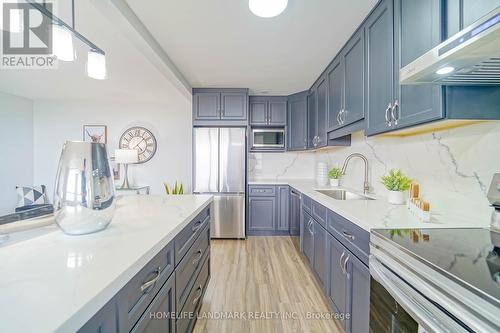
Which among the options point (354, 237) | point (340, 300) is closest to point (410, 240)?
point (354, 237)

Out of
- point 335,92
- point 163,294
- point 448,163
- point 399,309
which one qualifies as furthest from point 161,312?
point 335,92

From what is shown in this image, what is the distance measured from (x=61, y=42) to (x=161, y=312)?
4.80 feet

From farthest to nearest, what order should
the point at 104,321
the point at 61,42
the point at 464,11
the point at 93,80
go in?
1. the point at 93,80
2. the point at 61,42
3. the point at 464,11
4. the point at 104,321

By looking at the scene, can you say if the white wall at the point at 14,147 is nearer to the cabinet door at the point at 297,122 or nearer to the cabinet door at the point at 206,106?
the cabinet door at the point at 206,106

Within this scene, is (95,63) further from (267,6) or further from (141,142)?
(141,142)

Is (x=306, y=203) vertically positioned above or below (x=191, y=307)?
above

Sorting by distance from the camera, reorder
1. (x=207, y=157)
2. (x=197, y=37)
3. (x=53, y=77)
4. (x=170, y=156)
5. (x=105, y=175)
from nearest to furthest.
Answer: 1. (x=105, y=175)
2. (x=197, y=37)
3. (x=53, y=77)
4. (x=207, y=157)
5. (x=170, y=156)

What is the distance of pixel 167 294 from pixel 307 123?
3107 mm

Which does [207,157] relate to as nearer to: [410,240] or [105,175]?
[105,175]

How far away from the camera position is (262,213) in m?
3.54

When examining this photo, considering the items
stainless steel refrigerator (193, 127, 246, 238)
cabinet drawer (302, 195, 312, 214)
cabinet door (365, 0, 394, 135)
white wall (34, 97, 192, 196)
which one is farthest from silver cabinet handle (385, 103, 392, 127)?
white wall (34, 97, 192, 196)

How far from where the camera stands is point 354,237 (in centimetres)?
129

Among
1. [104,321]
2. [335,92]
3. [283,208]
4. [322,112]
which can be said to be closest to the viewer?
[104,321]

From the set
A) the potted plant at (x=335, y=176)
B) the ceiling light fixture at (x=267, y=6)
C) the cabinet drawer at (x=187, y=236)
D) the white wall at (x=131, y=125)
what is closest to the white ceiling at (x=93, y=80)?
the white wall at (x=131, y=125)
